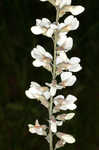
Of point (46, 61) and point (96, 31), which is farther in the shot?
point (96, 31)

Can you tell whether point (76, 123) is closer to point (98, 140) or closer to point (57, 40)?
point (98, 140)

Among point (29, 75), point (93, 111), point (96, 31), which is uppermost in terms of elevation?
point (96, 31)

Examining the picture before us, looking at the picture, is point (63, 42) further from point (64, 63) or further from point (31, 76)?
point (31, 76)

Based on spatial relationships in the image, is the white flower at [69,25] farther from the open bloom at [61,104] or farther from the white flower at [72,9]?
the open bloom at [61,104]

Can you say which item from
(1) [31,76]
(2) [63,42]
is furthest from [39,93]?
(1) [31,76]

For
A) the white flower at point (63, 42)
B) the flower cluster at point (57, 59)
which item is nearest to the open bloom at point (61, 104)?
the flower cluster at point (57, 59)

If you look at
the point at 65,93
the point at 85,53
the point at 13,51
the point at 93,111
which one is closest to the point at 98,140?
the point at 93,111
